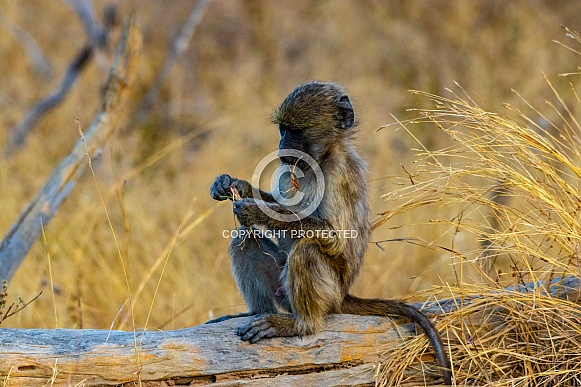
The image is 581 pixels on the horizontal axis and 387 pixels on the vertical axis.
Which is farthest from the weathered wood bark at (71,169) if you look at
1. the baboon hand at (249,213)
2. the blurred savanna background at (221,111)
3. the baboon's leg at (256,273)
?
the baboon hand at (249,213)

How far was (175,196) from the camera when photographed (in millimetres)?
8008

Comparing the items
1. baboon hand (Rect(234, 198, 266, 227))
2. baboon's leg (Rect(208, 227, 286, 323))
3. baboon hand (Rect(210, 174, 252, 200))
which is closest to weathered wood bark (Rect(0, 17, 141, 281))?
baboon hand (Rect(210, 174, 252, 200))

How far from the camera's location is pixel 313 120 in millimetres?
4059

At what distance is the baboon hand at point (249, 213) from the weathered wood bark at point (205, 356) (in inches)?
20.3

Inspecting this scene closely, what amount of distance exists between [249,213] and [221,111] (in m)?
6.36

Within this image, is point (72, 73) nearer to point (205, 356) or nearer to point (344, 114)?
point (344, 114)

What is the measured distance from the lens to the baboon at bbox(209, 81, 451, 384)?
3721 mm

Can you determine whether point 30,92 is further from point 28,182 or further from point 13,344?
point 13,344

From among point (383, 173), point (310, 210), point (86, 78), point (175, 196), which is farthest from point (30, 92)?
point (310, 210)

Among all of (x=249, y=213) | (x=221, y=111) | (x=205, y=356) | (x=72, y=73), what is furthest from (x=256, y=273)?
(x=221, y=111)

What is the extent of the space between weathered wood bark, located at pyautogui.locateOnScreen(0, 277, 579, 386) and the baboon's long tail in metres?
0.07

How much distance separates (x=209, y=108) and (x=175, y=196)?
246cm

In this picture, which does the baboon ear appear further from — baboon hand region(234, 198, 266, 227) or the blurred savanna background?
the blurred savanna background

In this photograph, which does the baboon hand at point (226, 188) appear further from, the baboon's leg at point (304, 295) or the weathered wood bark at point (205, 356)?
the weathered wood bark at point (205, 356)
